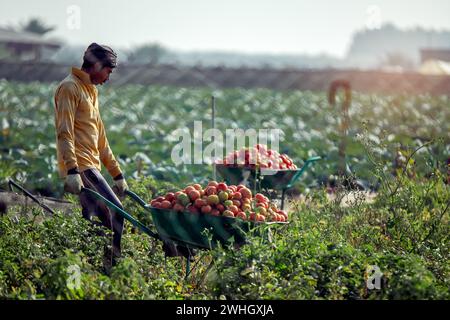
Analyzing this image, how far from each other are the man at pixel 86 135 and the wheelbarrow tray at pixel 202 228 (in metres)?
0.49

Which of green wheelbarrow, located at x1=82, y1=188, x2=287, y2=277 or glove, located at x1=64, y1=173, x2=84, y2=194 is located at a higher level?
glove, located at x1=64, y1=173, x2=84, y2=194

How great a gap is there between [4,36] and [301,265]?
4808cm

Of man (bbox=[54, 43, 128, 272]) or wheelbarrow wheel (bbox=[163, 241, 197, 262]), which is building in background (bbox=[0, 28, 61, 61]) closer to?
man (bbox=[54, 43, 128, 272])

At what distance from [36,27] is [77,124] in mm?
71274

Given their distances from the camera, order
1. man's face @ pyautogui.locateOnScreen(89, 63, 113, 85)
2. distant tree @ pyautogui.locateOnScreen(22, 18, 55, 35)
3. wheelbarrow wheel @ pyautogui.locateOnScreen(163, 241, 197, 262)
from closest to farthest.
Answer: man's face @ pyautogui.locateOnScreen(89, 63, 113, 85), wheelbarrow wheel @ pyautogui.locateOnScreen(163, 241, 197, 262), distant tree @ pyautogui.locateOnScreen(22, 18, 55, 35)

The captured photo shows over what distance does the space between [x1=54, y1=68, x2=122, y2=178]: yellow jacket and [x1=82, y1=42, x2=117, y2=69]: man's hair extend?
114 millimetres

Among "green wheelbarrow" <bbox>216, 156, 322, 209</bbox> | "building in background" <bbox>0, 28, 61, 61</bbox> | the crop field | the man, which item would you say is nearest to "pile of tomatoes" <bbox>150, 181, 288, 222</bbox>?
the crop field

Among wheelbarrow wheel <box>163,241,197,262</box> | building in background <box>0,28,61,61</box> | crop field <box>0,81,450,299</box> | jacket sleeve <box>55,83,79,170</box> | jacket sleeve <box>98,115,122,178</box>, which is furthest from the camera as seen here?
building in background <box>0,28,61,61</box>

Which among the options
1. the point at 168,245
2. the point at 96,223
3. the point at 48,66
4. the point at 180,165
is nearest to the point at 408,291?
the point at 168,245

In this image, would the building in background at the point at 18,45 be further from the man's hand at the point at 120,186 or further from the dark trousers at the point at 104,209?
the dark trousers at the point at 104,209

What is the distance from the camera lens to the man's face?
7.00 metres

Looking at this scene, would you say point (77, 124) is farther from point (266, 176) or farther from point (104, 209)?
point (266, 176)

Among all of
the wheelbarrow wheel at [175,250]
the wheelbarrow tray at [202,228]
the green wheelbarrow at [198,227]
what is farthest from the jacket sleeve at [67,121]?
the wheelbarrow wheel at [175,250]
